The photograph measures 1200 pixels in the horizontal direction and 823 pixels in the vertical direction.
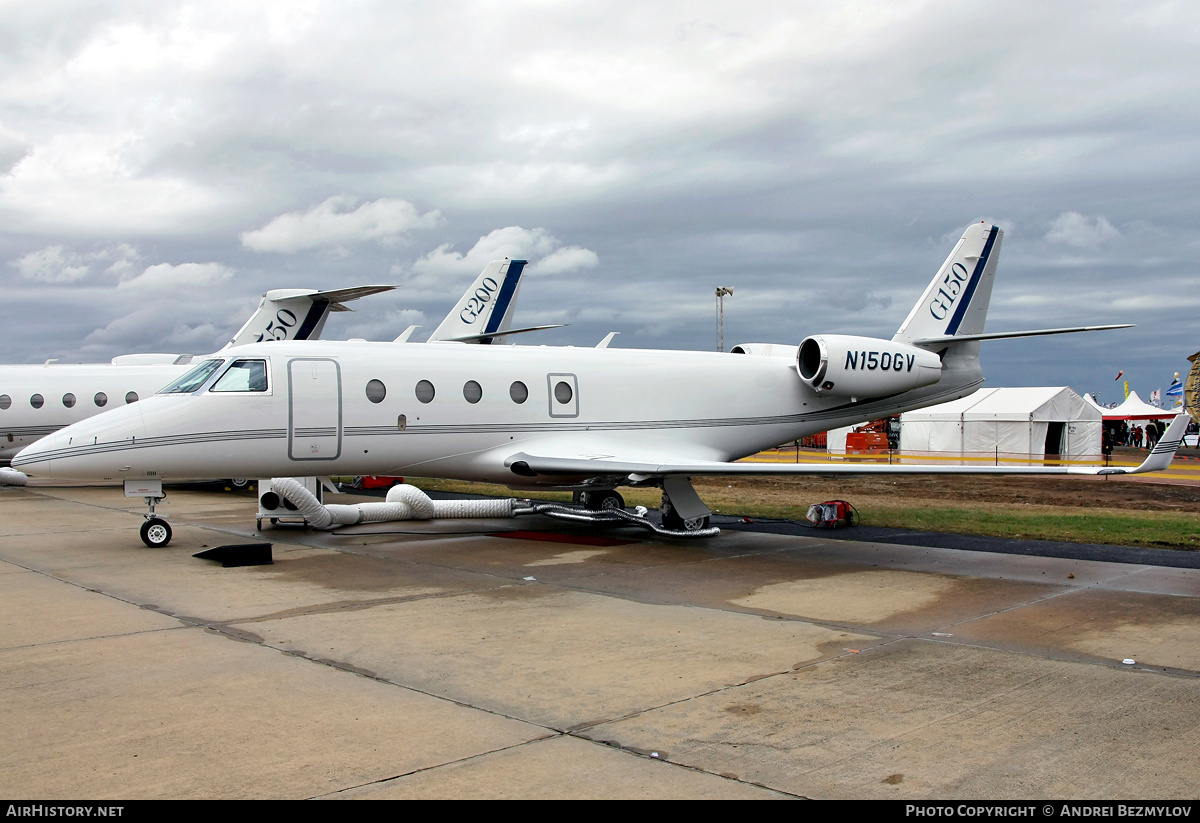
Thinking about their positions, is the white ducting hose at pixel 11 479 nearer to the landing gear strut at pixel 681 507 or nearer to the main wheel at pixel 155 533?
the main wheel at pixel 155 533

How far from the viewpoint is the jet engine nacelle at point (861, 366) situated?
54.8 ft

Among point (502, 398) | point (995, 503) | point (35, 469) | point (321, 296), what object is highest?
point (321, 296)

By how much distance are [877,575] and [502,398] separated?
21.0 feet

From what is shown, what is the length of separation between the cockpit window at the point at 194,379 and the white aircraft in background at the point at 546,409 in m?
0.03

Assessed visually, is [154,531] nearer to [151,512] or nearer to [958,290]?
[151,512]

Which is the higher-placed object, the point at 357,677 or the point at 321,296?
the point at 321,296

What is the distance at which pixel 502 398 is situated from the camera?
48.4 feet

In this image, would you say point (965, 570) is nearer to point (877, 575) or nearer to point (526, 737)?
point (877, 575)

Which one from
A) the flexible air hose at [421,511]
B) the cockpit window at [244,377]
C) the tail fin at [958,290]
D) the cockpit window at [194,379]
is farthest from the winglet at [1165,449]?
the cockpit window at [194,379]

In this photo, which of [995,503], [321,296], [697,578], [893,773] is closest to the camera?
[893,773]

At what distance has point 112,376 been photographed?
24625 millimetres

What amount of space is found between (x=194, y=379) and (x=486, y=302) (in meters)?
20.2
